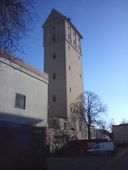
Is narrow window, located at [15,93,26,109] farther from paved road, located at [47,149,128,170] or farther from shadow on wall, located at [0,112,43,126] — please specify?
paved road, located at [47,149,128,170]

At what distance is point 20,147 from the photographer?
11789 mm

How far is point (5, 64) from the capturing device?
2305 centimetres

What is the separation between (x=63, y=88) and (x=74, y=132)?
1194cm

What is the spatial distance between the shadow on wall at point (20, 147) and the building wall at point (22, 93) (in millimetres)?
9475

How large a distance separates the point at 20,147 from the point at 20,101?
1396cm

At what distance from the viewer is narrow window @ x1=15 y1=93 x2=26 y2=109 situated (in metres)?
25.0

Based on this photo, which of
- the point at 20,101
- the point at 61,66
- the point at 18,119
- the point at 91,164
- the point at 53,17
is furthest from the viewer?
the point at 53,17

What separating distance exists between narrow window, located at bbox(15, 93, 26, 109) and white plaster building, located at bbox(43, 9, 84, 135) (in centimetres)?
3181

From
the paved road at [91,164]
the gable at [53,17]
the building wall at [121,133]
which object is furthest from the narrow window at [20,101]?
the gable at [53,17]

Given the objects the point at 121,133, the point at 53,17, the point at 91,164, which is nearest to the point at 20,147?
the point at 91,164

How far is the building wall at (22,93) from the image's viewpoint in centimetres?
2316

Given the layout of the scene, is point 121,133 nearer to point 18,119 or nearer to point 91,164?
point 18,119

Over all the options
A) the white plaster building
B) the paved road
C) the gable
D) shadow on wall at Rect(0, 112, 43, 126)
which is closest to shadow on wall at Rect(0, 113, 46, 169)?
the paved road

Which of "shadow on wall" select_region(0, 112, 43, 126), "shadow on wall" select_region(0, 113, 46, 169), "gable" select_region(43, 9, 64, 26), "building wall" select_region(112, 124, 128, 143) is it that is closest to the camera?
"shadow on wall" select_region(0, 113, 46, 169)
